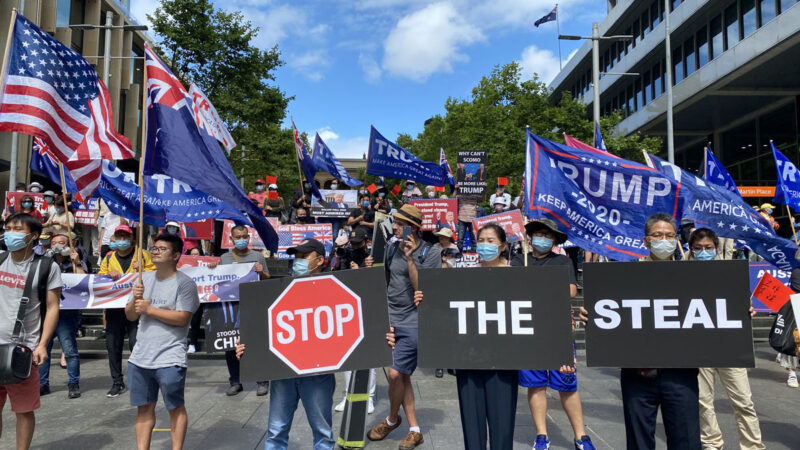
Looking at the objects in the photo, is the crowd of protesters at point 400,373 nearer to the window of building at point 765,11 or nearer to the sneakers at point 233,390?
the sneakers at point 233,390

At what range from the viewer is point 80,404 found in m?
6.21

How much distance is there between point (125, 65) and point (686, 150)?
117 feet

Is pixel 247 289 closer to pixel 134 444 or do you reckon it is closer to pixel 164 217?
pixel 134 444

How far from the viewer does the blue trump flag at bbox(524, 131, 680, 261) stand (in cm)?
498

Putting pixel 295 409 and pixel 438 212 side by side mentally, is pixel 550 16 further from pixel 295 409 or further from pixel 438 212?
pixel 295 409

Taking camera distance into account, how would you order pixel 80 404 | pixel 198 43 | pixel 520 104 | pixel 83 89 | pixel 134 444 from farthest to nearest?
pixel 520 104 < pixel 198 43 < pixel 80 404 < pixel 83 89 < pixel 134 444

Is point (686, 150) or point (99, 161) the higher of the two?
point (686, 150)

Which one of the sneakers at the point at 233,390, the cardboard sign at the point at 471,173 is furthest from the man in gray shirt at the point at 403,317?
the cardboard sign at the point at 471,173

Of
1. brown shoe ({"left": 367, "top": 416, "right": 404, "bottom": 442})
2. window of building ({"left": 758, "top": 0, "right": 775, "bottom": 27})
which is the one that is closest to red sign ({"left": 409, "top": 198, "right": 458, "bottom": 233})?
brown shoe ({"left": 367, "top": 416, "right": 404, "bottom": 442})

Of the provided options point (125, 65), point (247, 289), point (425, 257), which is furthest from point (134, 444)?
point (125, 65)

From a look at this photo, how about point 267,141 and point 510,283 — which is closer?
point 510,283

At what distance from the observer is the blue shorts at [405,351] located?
4805mm

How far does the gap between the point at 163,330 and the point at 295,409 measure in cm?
124

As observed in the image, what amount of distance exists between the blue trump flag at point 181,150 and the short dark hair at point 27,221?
36.3 inches
